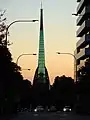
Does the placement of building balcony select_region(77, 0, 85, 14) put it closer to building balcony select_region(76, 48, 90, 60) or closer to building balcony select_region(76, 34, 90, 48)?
building balcony select_region(76, 34, 90, 48)

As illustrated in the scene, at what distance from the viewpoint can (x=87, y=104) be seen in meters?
97.0

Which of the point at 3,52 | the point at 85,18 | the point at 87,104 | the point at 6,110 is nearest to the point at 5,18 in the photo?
the point at 3,52

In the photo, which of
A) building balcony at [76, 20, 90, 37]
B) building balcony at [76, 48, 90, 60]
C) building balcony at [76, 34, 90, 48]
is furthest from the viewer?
building balcony at [76, 20, 90, 37]

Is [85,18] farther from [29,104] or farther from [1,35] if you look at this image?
[1,35]

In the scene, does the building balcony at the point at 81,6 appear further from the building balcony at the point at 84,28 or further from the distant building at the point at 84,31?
the building balcony at the point at 84,28

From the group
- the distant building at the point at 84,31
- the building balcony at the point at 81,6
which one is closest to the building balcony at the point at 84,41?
the distant building at the point at 84,31

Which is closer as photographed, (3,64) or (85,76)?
(3,64)

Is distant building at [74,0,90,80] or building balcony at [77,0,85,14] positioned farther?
building balcony at [77,0,85,14]

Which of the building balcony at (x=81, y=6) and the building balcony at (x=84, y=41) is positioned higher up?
the building balcony at (x=81, y=6)

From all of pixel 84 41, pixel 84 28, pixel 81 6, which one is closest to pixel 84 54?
pixel 84 41

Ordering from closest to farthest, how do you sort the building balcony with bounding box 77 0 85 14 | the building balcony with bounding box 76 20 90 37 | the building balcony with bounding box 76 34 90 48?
the building balcony with bounding box 76 34 90 48 → the building balcony with bounding box 76 20 90 37 → the building balcony with bounding box 77 0 85 14

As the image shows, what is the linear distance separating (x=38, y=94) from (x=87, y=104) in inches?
3991

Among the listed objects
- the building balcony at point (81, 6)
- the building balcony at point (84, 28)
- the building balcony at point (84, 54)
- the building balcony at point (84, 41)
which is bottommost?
the building balcony at point (84, 54)

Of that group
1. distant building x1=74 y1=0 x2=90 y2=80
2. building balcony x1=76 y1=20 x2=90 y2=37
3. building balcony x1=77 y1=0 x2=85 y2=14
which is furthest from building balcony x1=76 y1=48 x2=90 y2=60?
building balcony x1=77 y1=0 x2=85 y2=14
